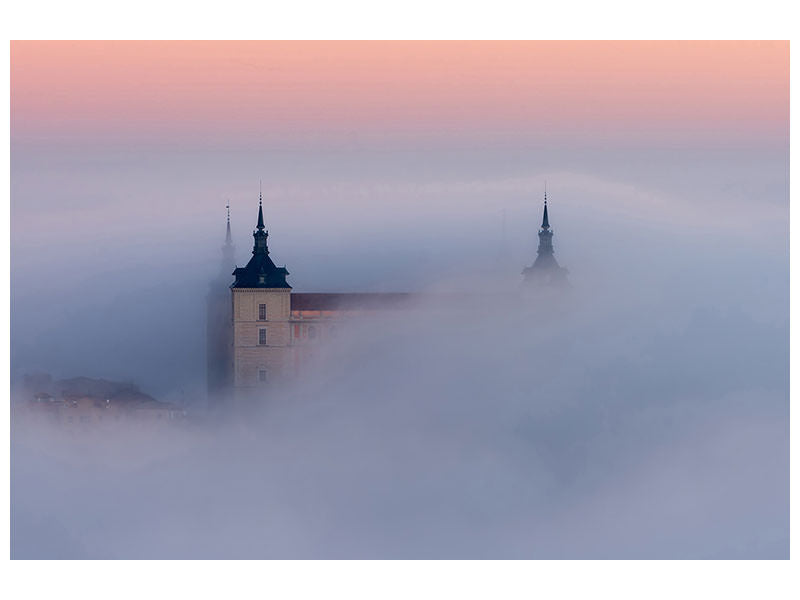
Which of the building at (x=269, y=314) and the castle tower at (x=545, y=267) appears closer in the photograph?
the castle tower at (x=545, y=267)

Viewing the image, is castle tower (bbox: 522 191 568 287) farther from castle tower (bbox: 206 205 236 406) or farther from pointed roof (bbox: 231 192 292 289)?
castle tower (bbox: 206 205 236 406)

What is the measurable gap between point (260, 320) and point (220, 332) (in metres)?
1.30

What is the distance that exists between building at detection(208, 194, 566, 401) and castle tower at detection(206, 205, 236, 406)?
24 mm

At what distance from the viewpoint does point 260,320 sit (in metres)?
57.2

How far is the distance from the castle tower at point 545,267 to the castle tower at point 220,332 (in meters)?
7.17

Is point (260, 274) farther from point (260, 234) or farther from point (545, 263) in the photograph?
point (545, 263)

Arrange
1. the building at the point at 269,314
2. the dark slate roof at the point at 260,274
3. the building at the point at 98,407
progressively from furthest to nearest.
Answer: the dark slate roof at the point at 260,274 < the building at the point at 269,314 < the building at the point at 98,407

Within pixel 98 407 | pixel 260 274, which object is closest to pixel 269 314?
pixel 260 274

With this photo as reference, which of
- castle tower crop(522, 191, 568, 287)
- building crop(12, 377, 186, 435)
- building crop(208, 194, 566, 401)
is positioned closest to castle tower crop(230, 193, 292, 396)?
building crop(208, 194, 566, 401)

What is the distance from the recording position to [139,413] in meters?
54.6

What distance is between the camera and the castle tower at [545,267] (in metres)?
54.4

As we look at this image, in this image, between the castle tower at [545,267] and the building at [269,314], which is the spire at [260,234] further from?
the castle tower at [545,267]

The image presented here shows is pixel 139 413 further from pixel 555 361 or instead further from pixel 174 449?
pixel 555 361

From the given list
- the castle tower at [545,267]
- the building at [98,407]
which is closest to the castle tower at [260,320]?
the building at [98,407]
